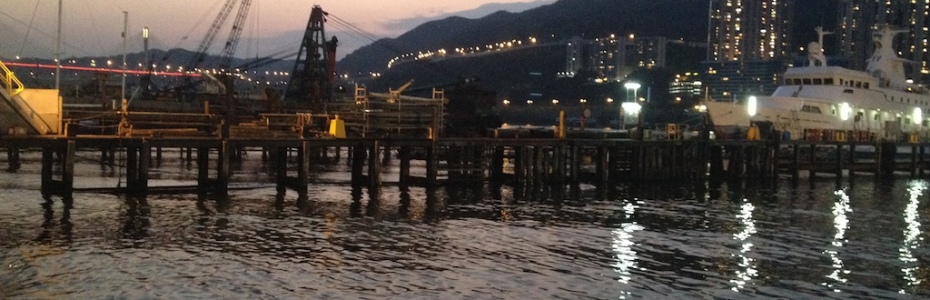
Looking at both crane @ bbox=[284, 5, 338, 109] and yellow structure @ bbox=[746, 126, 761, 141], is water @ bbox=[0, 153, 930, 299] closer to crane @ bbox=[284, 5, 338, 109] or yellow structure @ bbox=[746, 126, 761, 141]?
yellow structure @ bbox=[746, 126, 761, 141]

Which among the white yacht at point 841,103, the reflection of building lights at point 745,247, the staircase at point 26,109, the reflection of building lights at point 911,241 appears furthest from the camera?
the white yacht at point 841,103

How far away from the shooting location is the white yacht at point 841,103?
72.0m

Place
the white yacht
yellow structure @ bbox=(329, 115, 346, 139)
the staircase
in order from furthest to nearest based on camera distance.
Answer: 1. the white yacht
2. yellow structure @ bbox=(329, 115, 346, 139)
3. the staircase

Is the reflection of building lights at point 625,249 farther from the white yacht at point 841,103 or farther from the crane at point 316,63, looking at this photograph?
the crane at point 316,63

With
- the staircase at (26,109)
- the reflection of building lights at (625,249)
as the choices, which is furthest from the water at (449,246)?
the staircase at (26,109)

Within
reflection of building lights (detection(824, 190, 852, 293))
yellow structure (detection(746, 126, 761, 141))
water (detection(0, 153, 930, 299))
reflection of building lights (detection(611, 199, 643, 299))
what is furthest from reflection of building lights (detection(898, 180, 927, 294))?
yellow structure (detection(746, 126, 761, 141))

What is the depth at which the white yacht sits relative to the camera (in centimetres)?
7200

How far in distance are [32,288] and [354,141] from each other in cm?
2452

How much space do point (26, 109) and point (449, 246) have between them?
60.7ft

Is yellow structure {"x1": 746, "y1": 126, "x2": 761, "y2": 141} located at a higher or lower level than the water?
higher

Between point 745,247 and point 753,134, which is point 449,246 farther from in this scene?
point 753,134

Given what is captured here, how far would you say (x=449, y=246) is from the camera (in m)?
29.5

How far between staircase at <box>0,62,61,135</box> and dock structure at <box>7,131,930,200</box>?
86 centimetres

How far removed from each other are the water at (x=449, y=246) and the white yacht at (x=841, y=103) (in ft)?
81.1
